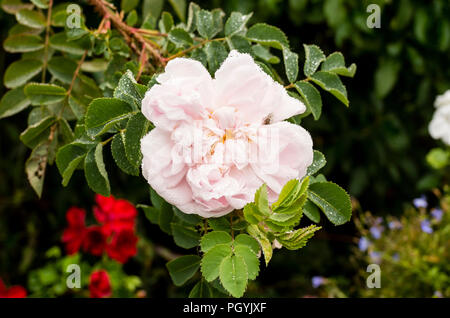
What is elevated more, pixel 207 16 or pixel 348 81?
pixel 207 16

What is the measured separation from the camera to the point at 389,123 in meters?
1.93

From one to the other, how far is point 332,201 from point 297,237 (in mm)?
106

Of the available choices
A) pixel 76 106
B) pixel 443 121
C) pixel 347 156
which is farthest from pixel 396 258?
pixel 76 106

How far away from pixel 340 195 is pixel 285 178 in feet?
0.37

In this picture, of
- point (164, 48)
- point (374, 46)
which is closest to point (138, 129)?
point (164, 48)

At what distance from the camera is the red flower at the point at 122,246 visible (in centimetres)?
140

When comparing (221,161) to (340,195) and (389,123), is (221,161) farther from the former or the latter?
(389,123)

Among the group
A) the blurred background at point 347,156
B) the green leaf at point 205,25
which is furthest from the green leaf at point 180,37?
the blurred background at point 347,156

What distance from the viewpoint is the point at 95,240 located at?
145cm

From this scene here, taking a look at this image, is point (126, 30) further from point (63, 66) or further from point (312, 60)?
point (312, 60)

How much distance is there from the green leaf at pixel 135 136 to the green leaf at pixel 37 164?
1.04 feet

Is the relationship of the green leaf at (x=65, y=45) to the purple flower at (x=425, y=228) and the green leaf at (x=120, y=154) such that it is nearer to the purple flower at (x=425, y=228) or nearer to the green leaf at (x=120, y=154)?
the green leaf at (x=120, y=154)

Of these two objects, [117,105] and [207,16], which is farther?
[207,16]

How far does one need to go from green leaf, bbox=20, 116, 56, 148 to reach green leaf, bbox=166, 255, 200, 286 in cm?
35
